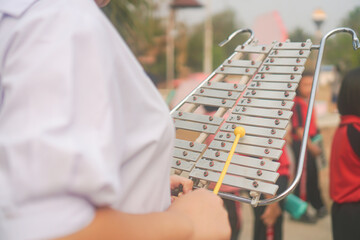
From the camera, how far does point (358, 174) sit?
281 centimetres

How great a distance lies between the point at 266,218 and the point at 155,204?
116 inches

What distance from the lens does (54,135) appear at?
2.15 ft

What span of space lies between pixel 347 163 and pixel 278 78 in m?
1.38

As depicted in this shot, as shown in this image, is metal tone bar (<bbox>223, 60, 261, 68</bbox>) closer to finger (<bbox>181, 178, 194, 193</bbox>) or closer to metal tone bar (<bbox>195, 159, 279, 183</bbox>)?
metal tone bar (<bbox>195, 159, 279, 183</bbox>)

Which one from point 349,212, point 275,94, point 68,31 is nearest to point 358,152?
point 349,212

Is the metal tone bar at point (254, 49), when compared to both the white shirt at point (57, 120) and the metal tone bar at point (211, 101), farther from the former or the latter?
the white shirt at point (57, 120)

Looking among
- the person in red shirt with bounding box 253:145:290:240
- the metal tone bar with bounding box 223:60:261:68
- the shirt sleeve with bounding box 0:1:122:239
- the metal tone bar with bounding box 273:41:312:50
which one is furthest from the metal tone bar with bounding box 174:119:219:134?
the person in red shirt with bounding box 253:145:290:240

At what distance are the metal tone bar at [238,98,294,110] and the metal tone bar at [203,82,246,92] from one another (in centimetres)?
7

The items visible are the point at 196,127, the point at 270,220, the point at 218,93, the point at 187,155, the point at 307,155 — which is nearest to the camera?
the point at 187,155

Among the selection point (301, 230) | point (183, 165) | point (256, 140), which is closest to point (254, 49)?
point (256, 140)

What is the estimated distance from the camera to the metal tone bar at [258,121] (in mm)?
1514

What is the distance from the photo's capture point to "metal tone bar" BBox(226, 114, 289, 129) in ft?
4.97

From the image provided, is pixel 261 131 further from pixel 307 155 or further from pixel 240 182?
pixel 307 155

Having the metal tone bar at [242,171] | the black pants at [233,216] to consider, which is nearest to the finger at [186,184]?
the metal tone bar at [242,171]
